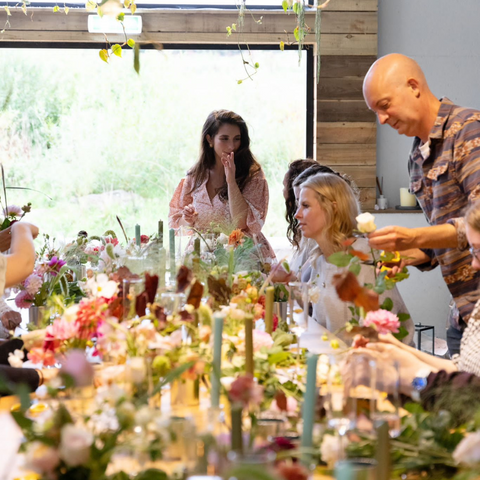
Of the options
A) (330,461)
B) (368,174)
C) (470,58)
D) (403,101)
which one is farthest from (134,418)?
(470,58)

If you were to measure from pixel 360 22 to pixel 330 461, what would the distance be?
14.9 feet

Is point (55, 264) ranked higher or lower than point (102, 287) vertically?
lower

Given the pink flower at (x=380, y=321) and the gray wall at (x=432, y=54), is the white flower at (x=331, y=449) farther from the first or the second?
the gray wall at (x=432, y=54)

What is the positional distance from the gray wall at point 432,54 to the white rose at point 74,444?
4546mm

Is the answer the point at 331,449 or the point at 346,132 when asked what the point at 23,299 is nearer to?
the point at 331,449

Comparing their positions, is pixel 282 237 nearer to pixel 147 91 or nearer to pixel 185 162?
pixel 185 162

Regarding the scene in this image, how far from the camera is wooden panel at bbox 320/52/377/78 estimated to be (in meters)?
5.01

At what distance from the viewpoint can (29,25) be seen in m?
4.96

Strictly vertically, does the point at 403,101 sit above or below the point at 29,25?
below

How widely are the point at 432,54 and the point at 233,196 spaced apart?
2.25m

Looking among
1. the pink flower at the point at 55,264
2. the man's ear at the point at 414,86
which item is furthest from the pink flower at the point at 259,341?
the pink flower at the point at 55,264

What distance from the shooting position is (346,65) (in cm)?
501

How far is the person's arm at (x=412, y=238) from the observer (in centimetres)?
186

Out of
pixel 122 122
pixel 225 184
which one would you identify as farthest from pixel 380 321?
pixel 122 122
